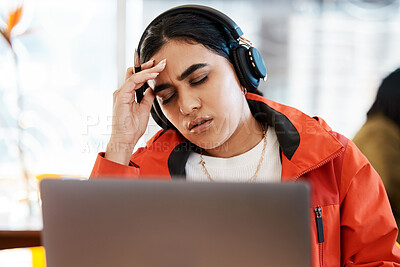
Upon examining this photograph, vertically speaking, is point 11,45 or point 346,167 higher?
point 11,45

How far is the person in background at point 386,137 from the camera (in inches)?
62.0

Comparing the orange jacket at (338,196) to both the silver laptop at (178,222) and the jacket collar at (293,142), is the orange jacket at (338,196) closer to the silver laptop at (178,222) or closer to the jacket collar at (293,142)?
the jacket collar at (293,142)

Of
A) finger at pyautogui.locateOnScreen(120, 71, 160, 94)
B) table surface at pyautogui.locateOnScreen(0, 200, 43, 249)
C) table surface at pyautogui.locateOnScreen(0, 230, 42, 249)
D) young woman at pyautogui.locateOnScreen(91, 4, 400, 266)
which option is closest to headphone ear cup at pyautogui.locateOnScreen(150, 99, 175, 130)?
young woman at pyautogui.locateOnScreen(91, 4, 400, 266)

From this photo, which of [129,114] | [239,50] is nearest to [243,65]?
[239,50]

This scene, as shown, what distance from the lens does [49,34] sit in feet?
7.06

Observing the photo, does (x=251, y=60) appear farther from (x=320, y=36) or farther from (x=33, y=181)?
(x=33, y=181)

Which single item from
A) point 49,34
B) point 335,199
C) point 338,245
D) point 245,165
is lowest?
point 338,245

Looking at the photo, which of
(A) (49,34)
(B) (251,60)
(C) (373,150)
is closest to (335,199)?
(B) (251,60)

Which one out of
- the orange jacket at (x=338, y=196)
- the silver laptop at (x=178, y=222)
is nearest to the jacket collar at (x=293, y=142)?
the orange jacket at (x=338, y=196)

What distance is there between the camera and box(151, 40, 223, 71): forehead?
3.27 feet

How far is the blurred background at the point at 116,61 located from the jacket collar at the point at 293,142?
106 cm

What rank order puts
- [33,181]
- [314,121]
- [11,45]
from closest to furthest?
[314,121], [11,45], [33,181]

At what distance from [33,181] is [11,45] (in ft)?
2.52

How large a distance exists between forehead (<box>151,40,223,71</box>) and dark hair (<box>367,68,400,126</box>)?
1.01 meters
